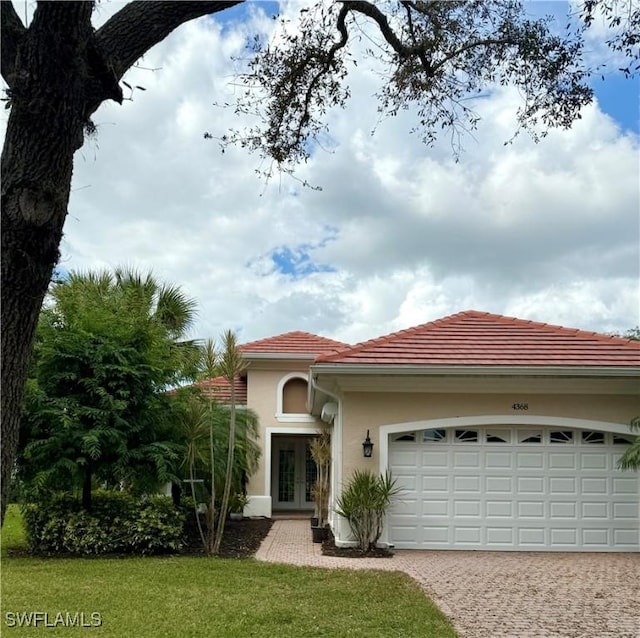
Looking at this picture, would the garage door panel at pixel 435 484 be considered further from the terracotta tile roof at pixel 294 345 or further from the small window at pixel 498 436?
the terracotta tile roof at pixel 294 345

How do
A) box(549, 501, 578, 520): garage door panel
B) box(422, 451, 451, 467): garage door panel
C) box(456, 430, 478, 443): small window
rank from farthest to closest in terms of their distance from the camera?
box(456, 430, 478, 443): small window, box(422, 451, 451, 467): garage door panel, box(549, 501, 578, 520): garage door panel

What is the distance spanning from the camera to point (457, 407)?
13914mm

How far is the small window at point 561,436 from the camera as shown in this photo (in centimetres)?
1404

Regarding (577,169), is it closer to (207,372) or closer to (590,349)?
(590,349)

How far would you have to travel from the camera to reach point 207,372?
1350 centimetres

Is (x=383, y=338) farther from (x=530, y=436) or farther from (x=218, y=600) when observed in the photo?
(x=218, y=600)

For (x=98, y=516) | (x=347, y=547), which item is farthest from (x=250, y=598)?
(x=98, y=516)

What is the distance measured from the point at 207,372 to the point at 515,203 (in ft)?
22.6

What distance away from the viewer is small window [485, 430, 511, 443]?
14.0 metres

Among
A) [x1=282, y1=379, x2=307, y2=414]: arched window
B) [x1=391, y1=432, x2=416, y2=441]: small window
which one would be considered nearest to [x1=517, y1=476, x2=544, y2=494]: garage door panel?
[x1=391, y1=432, x2=416, y2=441]: small window

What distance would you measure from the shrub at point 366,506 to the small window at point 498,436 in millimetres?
2244

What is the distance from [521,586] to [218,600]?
435cm

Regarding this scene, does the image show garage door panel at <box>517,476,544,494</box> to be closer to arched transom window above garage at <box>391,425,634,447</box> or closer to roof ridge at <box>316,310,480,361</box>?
arched transom window above garage at <box>391,425,634,447</box>

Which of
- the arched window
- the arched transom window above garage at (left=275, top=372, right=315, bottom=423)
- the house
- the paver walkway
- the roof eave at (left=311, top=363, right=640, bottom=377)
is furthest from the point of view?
the arched window
